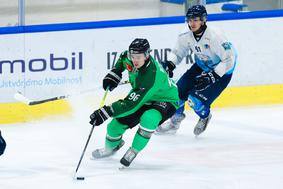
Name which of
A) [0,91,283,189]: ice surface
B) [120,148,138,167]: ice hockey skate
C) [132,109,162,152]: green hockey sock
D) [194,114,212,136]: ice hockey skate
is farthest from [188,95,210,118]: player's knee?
[120,148,138,167]: ice hockey skate

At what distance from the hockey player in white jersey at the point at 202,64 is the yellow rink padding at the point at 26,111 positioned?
1.05 meters

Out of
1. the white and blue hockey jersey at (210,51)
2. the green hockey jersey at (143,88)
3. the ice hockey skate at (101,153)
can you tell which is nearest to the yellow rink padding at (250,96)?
the white and blue hockey jersey at (210,51)

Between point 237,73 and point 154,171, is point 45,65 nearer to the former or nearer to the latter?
point 237,73

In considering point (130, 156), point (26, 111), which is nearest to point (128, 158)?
point (130, 156)

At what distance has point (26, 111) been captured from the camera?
21.1 feet

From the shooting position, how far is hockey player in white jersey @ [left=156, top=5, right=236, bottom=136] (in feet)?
18.3

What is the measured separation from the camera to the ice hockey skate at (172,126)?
5875mm

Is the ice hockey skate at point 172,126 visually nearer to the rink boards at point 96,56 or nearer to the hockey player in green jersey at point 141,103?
the rink boards at point 96,56

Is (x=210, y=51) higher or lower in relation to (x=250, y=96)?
higher

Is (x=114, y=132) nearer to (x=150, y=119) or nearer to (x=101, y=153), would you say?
(x=101, y=153)

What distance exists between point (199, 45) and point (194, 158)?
103 cm

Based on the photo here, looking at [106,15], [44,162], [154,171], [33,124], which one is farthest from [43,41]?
[154,171]

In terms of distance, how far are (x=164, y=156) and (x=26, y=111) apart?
1.74m

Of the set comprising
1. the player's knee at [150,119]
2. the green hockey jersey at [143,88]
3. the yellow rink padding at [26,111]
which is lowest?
the yellow rink padding at [26,111]
